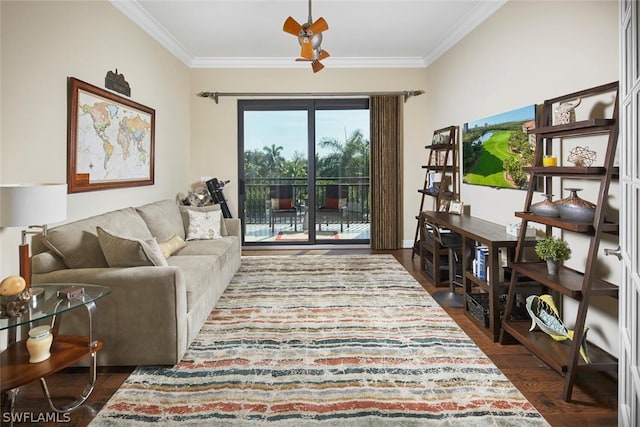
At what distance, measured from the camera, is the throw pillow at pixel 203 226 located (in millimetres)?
4707

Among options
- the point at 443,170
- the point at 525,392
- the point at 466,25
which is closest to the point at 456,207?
the point at 443,170

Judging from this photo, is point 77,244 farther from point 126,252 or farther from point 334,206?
point 334,206

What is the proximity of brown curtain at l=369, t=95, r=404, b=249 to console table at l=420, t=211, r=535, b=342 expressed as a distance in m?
2.12

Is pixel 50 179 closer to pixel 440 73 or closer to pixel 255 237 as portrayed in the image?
pixel 255 237

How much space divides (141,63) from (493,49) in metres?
3.76

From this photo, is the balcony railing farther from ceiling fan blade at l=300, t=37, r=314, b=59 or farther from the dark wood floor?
the dark wood floor

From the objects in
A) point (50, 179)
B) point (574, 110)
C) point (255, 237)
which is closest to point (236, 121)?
point (255, 237)

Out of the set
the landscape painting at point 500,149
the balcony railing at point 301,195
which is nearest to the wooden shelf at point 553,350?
the landscape painting at point 500,149

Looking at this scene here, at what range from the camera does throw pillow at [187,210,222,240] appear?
471 cm

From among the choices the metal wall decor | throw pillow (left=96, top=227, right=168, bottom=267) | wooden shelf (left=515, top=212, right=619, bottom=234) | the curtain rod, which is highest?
the curtain rod

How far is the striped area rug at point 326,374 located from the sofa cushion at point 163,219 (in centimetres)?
97

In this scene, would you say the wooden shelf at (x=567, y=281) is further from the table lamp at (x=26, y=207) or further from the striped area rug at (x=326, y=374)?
the table lamp at (x=26, y=207)

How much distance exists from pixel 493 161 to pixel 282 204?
3489 mm

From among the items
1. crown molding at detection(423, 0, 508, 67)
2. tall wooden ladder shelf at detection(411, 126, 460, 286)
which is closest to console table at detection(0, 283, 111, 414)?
tall wooden ladder shelf at detection(411, 126, 460, 286)
